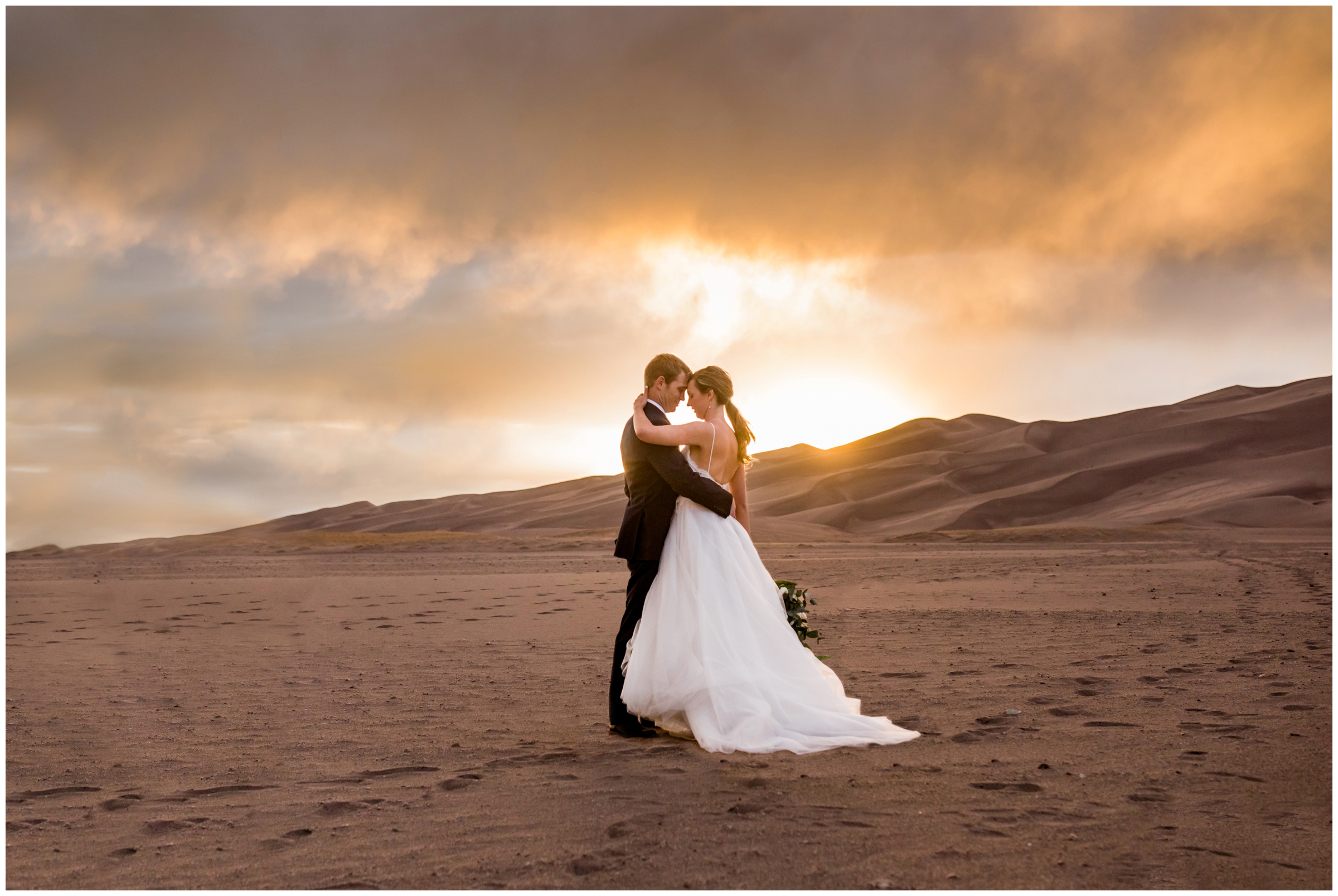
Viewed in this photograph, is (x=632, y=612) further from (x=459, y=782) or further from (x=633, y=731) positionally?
(x=459, y=782)

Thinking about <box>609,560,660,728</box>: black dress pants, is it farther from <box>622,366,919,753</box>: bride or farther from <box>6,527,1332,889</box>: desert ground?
<box>6,527,1332,889</box>: desert ground

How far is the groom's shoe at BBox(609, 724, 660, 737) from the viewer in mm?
5281

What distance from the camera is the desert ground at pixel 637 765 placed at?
323cm

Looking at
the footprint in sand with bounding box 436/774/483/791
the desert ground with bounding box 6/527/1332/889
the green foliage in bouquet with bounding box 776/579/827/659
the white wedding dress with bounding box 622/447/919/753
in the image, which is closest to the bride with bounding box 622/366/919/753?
the white wedding dress with bounding box 622/447/919/753

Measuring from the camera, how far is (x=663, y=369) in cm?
553

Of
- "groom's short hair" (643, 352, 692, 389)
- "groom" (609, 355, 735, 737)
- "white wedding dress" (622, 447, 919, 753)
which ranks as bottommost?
"white wedding dress" (622, 447, 919, 753)

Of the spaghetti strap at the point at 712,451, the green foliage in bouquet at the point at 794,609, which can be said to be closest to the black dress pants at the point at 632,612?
the spaghetti strap at the point at 712,451

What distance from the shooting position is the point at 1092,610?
1131cm

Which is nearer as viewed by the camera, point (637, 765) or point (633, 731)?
point (637, 765)

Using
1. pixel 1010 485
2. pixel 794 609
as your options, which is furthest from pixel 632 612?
pixel 1010 485

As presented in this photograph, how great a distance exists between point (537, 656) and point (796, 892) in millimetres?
5882

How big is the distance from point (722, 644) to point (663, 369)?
1543mm

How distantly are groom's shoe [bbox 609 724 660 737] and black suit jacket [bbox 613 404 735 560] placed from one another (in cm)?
90

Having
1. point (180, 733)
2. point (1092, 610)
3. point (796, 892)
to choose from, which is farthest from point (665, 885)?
point (1092, 610)
